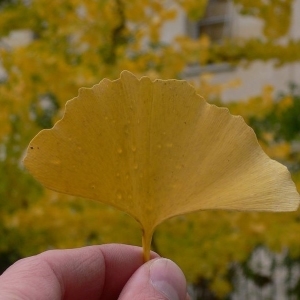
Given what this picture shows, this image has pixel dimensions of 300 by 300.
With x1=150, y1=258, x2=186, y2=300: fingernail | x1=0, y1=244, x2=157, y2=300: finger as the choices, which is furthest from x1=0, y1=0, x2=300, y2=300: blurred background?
x1=150, y1=258, x2=186, y2=300: fingernail

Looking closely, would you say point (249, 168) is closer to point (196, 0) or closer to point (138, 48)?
point (196, 0)

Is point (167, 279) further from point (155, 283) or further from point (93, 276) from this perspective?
point (93, 276)

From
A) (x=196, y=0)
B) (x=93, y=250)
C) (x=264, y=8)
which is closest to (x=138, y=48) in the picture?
(x=196, y=0)

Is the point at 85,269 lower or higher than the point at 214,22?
higher

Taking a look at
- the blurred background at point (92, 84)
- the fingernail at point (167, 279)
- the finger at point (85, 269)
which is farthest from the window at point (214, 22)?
the fingernail at point (167, 279)

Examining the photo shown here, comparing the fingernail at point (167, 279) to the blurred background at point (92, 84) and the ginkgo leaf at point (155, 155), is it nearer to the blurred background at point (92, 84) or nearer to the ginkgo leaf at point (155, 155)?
the ginkgo leaf at point (155, 155)

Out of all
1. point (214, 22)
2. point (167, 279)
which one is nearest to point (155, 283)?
point (167, 279)

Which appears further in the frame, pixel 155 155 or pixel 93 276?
pixel 93 276

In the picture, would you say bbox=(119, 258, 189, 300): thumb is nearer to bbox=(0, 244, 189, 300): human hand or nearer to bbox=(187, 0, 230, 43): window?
bbox=(0, 244, 189, 300): human hand

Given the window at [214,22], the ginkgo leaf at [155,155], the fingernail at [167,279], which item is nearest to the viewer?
the ginkgo leaf at [155,155]
